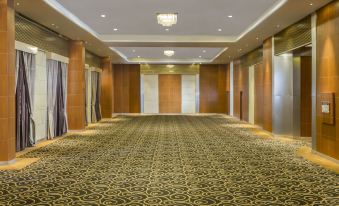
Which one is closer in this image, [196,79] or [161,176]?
[161,176]

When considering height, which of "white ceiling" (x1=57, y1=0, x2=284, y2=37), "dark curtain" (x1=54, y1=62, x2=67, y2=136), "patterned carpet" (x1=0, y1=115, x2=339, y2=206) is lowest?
"patterned carpet" (x1=0, y1=115, x2=339, y2=206)

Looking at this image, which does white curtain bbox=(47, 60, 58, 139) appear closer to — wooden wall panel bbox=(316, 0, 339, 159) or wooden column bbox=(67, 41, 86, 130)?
wooden column bbox=(67, 41, 86, 130)

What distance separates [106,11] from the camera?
10.2m


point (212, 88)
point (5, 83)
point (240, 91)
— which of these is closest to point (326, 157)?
point (5, 83)

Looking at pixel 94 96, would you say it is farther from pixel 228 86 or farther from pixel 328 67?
pixel 328 67

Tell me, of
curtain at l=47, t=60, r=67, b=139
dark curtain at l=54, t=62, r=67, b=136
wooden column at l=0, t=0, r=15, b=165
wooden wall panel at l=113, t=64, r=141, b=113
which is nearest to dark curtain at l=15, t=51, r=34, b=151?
wooden column at l=0, t=0, r=15, b=165

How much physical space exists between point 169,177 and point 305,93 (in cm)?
717

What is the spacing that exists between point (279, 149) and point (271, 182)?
3.66 meters

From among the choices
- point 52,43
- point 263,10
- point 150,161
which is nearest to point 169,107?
point 52,43

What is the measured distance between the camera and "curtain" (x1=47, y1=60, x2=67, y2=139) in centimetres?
1152

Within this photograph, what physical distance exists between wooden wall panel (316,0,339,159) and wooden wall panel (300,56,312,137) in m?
3.19

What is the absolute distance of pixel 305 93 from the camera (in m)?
11.9

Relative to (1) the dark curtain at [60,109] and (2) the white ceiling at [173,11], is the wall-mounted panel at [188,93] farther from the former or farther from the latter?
(1) the dark curtain at [60,109]

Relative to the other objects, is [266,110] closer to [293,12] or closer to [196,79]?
[293,12]
